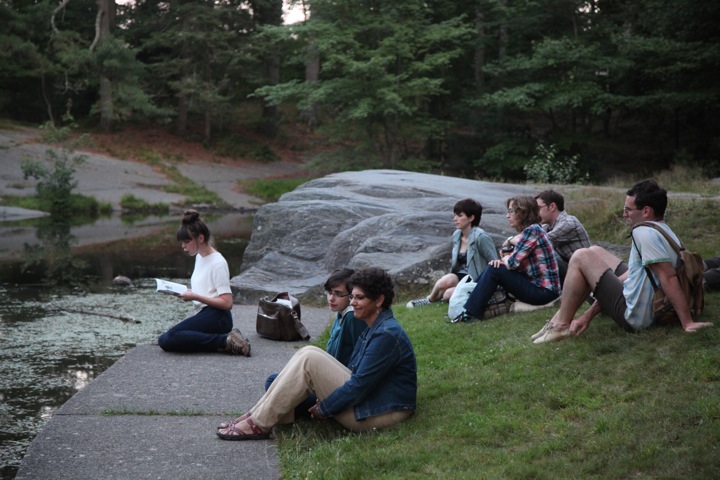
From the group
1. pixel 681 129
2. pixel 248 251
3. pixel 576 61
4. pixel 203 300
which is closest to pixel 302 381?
pixel 203 300

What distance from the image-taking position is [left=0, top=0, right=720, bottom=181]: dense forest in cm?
3120

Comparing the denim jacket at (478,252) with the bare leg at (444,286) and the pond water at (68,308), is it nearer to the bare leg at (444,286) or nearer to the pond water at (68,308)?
the bare leg at (444,286)

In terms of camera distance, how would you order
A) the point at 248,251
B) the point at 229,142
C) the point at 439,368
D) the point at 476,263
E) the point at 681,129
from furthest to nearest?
the point at 229,142 < the point at 681,129 < the point at 248,251 < the point at 476,263 < the point at 439,368

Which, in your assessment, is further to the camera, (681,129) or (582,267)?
(681,129)

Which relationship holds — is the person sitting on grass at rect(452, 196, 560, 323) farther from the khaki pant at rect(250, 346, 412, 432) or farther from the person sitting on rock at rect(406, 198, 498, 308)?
the khaki pant at rect(250, 346, 412, 432)

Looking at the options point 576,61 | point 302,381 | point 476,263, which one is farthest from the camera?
point 576,61

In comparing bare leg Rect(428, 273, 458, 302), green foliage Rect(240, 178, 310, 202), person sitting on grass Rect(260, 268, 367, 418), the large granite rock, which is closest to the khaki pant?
person sitting on grass Rect(260, 268, 367, 418)

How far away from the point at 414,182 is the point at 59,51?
2817 cm

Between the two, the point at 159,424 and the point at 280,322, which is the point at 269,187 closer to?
the point at 280,322

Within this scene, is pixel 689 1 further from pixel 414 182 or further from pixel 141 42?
pixel 141 42

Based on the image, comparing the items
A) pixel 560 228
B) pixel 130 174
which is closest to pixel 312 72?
→ pixel 130 174

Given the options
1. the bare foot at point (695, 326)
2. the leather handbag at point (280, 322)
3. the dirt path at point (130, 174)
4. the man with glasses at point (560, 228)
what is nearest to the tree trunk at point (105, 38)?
the dirt path at point (130, 174)

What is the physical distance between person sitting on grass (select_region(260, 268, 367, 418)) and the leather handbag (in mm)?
3240

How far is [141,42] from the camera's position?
4469cm
